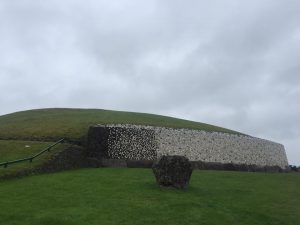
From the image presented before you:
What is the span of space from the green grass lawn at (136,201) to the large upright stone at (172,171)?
0.45 m

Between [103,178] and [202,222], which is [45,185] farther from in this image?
[202,222]

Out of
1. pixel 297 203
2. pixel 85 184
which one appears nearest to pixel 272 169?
pixel 297 203

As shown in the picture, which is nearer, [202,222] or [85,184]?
[202,222]

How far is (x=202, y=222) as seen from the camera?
14680 mm

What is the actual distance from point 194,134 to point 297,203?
482 inches

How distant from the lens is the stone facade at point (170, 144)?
27984mm

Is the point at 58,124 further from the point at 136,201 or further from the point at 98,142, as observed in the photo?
the point at 136,201

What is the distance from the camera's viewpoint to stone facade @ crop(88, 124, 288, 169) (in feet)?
91.8

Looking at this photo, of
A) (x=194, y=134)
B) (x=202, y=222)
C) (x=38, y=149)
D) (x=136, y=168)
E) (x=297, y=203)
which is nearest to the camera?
(x=202, y=222)

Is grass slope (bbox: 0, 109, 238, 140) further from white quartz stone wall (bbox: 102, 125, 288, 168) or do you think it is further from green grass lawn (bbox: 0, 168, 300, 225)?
green grass lawn (bbox: 0, 168, 300, 225)

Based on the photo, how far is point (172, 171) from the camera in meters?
19.3

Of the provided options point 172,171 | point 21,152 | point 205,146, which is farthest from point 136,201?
point 205,146

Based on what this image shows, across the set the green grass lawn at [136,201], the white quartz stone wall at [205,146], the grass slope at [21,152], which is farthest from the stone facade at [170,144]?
the green grass lawn at [136,201]

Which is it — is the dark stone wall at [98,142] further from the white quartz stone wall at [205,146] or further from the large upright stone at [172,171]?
the large upright stone at [172,171]
